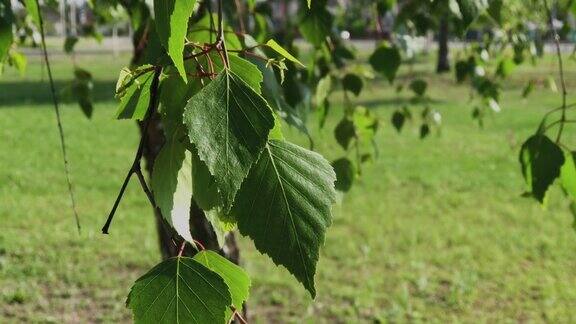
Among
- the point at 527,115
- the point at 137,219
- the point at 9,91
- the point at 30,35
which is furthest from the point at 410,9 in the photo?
the point at 9,91

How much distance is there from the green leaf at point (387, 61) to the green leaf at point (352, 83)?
8cm

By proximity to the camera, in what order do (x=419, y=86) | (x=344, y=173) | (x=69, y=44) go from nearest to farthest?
(x=344, y=173)
(x=419, y=86)
(x=69, y=44)

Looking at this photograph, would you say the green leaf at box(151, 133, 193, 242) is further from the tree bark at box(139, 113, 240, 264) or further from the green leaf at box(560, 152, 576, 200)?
the green leaf at box(560, 152, 576, 200)

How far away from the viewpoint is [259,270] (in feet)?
15.1

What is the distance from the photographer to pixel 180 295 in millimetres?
603

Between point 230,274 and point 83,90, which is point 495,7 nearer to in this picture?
point 230,274

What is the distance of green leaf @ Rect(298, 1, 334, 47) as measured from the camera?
1.67 metres

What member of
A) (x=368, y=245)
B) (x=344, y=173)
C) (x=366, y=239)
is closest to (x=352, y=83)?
(x=344, y=173)

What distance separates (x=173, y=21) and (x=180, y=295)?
212mm

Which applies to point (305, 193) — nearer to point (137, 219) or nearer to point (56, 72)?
point (137, 219)

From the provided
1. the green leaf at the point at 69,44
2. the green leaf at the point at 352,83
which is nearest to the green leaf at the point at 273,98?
the green leaf at the point at 352,83

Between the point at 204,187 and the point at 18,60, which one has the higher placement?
the point at 204,187

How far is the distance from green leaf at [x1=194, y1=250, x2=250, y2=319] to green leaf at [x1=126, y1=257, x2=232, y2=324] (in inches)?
2.3

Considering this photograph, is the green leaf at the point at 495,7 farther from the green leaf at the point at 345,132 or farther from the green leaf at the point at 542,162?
the green leaf at the point at 345,132
